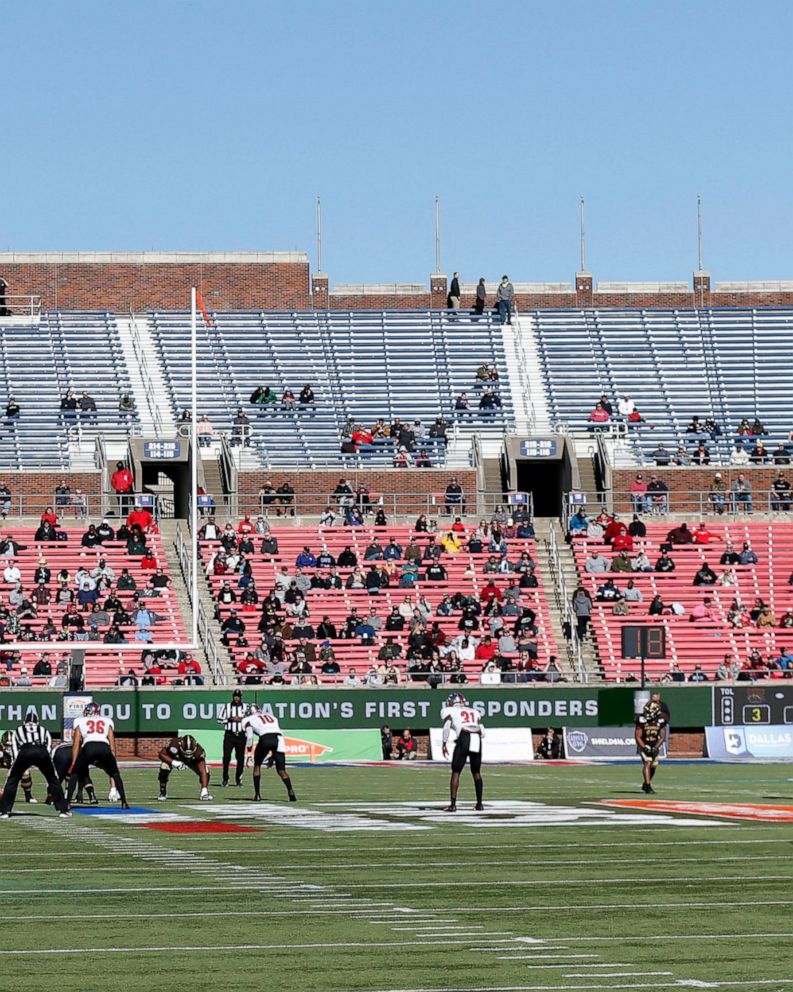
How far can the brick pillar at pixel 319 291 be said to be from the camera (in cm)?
5850

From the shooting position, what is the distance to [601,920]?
1302 cm

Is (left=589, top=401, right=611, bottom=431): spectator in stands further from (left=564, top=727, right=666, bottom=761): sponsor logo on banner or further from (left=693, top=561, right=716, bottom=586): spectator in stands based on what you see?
(left=564, top=727, right=666, bottom=761): sponsor logo on banner

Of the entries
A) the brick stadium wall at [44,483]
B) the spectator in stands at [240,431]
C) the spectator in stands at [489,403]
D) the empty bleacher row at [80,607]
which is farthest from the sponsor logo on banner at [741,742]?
the brick stadium wall at [44,483]

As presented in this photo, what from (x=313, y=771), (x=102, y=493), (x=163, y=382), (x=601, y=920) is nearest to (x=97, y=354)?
(x=163, y=382)

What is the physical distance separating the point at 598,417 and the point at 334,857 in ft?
111

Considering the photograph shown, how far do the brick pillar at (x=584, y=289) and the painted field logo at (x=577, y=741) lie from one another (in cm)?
2449

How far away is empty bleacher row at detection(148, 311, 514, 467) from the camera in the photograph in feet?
164

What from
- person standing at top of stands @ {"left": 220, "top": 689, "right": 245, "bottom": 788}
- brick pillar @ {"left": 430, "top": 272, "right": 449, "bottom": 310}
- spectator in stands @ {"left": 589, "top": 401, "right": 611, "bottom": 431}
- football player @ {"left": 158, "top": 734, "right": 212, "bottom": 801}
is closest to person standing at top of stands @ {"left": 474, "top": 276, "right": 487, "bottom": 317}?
brick pillar @ {"left": 430, "top": 272, "right": 449, "bottom": 310}

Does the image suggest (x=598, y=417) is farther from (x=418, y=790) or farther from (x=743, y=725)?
(x=418, y=790)

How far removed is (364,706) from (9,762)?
9341 millimetres

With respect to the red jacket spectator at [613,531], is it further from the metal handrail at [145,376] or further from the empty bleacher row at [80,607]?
the metal handrail at [145,376]

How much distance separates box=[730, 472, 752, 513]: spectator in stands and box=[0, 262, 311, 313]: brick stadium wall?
1625cm

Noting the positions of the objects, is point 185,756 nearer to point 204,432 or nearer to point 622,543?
point 622,543

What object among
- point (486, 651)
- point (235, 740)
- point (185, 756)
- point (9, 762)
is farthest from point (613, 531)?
point (185, 756)
